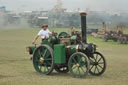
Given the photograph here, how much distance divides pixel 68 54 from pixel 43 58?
0.89 m

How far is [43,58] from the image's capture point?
36.6 ft

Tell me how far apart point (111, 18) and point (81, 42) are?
19.8 m

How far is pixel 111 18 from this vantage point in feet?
98.3

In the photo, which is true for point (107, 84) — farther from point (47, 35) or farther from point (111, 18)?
point (111, 18)

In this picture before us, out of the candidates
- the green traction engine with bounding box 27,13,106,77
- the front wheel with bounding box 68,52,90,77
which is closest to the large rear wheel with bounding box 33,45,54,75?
the green traction engine with bounding box 27,13,106,77

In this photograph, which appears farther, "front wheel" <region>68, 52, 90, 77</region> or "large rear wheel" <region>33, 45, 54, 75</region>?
"large rear wheel" <region>33, 45, 54, 75</region>

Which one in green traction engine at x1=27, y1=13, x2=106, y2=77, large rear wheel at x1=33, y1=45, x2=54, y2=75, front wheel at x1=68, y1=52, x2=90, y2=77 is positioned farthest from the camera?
large rear wheel at x1=33, y1=45, x2=54, y2=75

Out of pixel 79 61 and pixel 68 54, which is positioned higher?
pixel 68 54

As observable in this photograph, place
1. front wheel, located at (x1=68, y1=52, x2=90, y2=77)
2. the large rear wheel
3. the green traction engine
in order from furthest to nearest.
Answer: the large rear wheel, the green traction engine, front wheel, located at (x1=68, y1=52, x2=90, y2=77)

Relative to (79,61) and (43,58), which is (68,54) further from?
(43,58)

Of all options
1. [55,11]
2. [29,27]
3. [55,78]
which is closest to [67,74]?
[55,78]

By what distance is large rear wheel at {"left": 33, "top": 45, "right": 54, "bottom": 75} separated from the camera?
429 inches

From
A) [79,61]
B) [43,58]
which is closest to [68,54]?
[79,61]

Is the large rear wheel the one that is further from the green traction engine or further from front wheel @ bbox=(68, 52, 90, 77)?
front wheel @ bbox=(68, 52, 90, 77)
